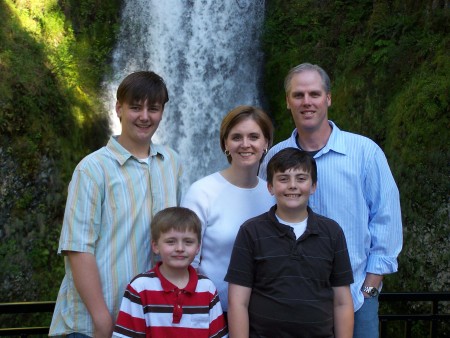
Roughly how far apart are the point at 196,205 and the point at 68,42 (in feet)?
34.4

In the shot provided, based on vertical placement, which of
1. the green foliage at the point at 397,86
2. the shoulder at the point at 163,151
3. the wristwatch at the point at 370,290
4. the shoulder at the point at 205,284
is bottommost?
the wristwatch at the point at 370,290

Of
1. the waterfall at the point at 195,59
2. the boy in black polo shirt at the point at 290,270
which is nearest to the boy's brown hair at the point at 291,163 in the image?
the boy in black polo shirt at the point at 290,270

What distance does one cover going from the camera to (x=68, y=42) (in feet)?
42.3

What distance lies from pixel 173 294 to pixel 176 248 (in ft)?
0.69

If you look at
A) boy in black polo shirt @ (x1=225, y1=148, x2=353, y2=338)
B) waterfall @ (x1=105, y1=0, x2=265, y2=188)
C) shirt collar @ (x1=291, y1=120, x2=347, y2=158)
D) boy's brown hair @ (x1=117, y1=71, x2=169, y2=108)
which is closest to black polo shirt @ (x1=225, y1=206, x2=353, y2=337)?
boy in black polo shirt @ (x1=225, y1=148, x2=353, y2=338)

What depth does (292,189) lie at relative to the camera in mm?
3092

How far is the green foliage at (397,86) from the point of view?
8.69 meters

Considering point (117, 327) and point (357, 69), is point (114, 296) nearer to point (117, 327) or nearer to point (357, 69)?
point (117, 327)

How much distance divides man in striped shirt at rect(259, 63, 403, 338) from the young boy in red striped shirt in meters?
0.82

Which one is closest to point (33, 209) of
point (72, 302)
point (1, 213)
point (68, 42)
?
point (1, 213)

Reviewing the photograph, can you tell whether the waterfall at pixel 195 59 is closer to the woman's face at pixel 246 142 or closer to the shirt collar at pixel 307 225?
the woman's face at pixel 246 142

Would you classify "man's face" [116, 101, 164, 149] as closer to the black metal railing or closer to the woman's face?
the woman's face

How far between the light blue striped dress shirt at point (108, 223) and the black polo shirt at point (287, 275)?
0.48 meters

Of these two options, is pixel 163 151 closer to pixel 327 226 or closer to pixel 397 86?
pixel 327 226
